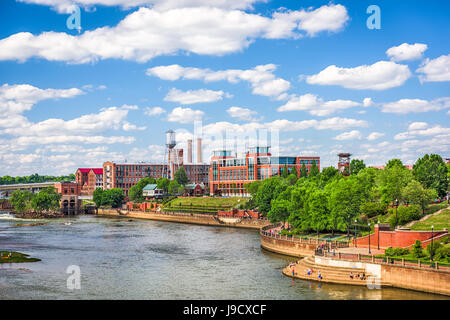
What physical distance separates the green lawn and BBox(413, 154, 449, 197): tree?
22.5m

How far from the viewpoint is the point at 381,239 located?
69.8 m

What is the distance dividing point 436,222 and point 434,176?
3120cm

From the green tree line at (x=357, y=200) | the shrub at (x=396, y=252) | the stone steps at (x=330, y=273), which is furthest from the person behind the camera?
the green tree line at (x=357, y=200)

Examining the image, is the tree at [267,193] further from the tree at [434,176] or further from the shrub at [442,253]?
the shrub at [442,253]

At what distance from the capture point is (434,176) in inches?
4075

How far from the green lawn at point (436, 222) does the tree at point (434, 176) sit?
22.5 metres

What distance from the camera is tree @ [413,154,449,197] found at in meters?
101

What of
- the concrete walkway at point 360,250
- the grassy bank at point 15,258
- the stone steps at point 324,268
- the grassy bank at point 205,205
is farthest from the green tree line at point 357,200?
the grassy bank at point 205,205

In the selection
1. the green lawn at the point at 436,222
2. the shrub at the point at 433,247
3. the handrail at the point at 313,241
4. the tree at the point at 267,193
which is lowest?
the handrail at the point at 313,241

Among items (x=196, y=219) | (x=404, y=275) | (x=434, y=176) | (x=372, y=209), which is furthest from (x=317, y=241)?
(x=196, y=219)

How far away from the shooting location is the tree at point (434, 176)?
332 ft

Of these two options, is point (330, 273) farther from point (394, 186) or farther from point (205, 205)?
point (205, 205)

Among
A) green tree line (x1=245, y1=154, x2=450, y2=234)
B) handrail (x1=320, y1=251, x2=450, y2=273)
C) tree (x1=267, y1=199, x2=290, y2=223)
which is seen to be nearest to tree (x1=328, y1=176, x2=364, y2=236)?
green tree line (x1=245, y1=154, x2=450, y2=234)

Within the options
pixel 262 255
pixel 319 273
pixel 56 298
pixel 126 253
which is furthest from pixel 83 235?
pixel 319 273
